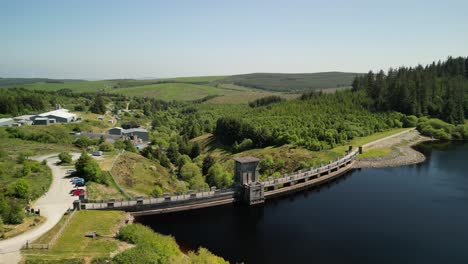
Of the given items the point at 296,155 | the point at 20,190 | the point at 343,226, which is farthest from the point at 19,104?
the point at 343,226

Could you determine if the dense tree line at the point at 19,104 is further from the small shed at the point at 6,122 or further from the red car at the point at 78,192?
the red car at the point at 78,192

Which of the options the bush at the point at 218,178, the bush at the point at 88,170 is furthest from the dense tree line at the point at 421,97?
the bush at the point at 88,170

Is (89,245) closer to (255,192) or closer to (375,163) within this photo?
(255,192)

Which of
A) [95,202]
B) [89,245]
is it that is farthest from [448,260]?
[95,202]

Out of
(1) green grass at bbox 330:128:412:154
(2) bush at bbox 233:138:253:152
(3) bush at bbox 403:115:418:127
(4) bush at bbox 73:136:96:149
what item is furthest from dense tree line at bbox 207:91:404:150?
(4) bush at bbox 73:136:96:149

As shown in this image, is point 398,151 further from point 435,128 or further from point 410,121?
point 435,128

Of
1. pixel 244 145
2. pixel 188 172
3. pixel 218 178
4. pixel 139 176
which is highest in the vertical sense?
pixel 139 176

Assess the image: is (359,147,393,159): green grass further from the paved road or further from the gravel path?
the paved road
